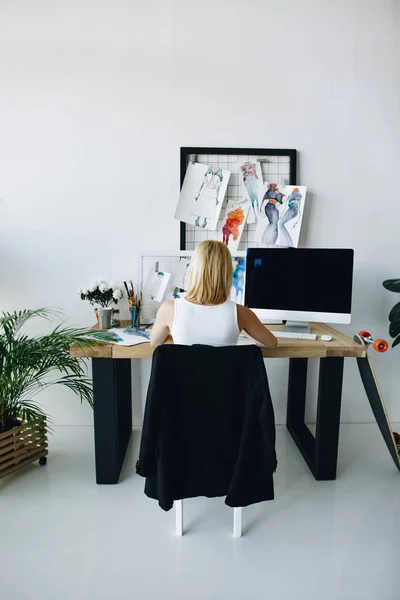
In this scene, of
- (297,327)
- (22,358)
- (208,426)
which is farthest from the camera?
(297,327)

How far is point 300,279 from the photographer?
7.43ft

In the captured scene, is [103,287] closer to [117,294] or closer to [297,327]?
[117,294]

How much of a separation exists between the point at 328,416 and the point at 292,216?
4.00 ft

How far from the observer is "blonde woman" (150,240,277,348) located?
1.58 m

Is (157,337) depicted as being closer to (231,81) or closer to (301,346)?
Answer: (301,346)

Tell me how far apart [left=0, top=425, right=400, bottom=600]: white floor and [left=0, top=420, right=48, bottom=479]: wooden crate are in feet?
0.21

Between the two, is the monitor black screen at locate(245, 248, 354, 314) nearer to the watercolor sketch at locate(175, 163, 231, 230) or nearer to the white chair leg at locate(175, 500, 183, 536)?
the watercolor sketch at locate(175, 163, 231, 230)

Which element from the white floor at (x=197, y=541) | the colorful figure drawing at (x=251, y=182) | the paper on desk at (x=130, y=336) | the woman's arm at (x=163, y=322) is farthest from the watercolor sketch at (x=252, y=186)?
the white floor at (x=197, y=541)

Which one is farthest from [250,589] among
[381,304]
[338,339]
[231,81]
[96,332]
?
[231,81]

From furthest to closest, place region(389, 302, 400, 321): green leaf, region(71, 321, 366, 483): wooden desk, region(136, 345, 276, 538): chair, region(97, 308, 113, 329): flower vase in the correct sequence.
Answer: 1. region(389, 302, 400, 321): green leaf
2. region(97, 308, 113, 329): flower vase
3. region(71, 321, 366, 483): wooden desk
4. region(136, 345, 276, 538): chair

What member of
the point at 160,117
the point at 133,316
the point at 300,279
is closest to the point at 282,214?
the point at 300,279

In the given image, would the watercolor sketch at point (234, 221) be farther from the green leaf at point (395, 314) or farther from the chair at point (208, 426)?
the chair at point (208, 426)

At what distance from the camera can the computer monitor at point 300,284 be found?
7.24ft

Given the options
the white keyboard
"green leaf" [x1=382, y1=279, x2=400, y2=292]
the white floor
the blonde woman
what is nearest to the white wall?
"green leaf" [x1=382, y1=279, x2=400, y2=292]
